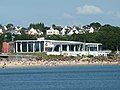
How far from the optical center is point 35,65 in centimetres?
12412

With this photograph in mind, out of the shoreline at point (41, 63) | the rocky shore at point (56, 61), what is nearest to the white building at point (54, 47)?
the rocky shore at point (56, 61)

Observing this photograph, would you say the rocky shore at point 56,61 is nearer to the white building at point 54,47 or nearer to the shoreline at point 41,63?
the shoreline at point 41,63

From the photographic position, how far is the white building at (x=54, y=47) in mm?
151538

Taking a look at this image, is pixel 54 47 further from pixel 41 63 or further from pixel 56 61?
pixel 41 63

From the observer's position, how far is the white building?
151538 mm

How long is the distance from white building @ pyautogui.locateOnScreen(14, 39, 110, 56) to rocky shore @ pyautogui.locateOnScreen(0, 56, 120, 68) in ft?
44.3

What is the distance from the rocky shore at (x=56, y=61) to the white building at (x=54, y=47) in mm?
13498

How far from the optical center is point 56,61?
130375 mm

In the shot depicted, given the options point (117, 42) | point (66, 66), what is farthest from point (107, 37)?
point (66, 66)

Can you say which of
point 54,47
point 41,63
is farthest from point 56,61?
point 54,47

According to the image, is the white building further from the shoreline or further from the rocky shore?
the shoreline

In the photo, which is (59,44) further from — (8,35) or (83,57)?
(8,35)

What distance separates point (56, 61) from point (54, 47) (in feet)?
78.8

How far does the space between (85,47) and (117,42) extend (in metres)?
8.07
